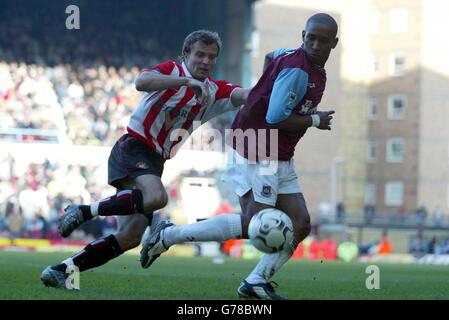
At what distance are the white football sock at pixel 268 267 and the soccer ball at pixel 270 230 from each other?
0.44m

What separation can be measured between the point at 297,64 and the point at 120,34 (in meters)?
27.5

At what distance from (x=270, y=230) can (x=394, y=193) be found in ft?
192

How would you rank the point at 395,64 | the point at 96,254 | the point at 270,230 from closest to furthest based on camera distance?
1. the point at 270,230
2. the point at 96,254
3. the point at 395,64

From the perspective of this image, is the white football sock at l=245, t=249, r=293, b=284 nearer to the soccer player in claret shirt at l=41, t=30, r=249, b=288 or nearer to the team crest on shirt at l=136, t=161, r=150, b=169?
the soccer player in claret shirt at l=41, t=30, r=249, b=288

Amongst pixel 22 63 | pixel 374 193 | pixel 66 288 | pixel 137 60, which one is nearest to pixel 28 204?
pixel 22 63

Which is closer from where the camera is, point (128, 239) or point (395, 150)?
point (128, 239)

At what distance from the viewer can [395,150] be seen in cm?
6488

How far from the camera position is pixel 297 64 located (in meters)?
7.38

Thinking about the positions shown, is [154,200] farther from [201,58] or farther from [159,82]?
[201,58]

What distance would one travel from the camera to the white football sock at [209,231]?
7270 mm

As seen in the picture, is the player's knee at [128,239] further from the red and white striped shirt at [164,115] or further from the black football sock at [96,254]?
the red and white striped shirt at [164,115]

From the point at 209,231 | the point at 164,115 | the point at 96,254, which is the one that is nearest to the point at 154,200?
the point at 209,231

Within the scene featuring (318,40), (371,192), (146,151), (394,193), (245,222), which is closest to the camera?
(245,222)

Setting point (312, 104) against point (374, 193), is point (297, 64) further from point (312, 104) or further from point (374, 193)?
point (374, 193)
